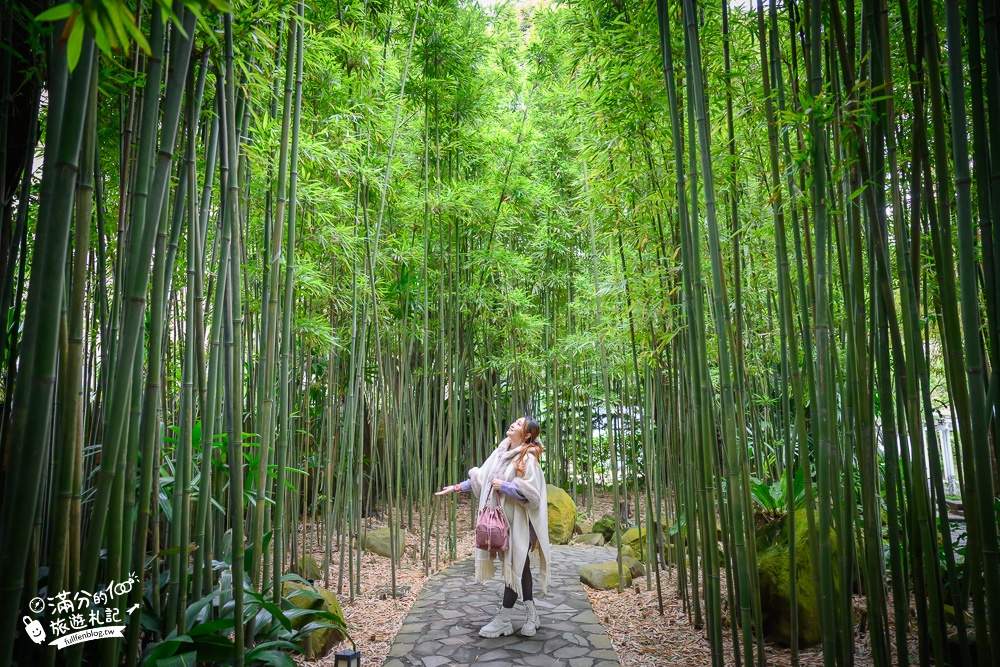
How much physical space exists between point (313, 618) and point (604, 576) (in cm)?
235

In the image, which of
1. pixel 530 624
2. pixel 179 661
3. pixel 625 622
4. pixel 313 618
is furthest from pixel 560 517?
pixel 179 661

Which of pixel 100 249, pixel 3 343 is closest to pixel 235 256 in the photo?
pixel 100 249

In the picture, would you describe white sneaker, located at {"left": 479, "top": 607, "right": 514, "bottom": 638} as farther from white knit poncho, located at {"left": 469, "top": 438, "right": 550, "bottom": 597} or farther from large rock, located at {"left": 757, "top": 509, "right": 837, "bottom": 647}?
large rock, located at {"left": 757, "top": 509, "right": 837, "bottom": 647}

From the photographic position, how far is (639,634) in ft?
10.3

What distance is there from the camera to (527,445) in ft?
9.71

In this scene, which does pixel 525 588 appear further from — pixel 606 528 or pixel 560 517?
pixel 606 528

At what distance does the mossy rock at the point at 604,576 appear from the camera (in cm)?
409

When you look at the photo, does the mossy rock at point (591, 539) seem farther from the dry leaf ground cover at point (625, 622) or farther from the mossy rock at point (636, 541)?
the dry leaf ground cover at point (625, 622)

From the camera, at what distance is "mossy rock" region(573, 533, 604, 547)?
6004 millimetres

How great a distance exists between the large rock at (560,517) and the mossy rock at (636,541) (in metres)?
0.78

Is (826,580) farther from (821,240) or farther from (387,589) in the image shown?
(387,589)

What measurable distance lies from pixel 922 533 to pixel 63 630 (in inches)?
80.6

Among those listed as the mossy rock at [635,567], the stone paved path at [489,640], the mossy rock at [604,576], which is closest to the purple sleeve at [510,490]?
the stone paved path at [489,640]

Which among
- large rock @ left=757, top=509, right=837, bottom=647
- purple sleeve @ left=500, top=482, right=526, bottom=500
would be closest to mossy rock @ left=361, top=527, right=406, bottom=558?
purple sleeve @ left=500, top=482, right=526, bottom=500
